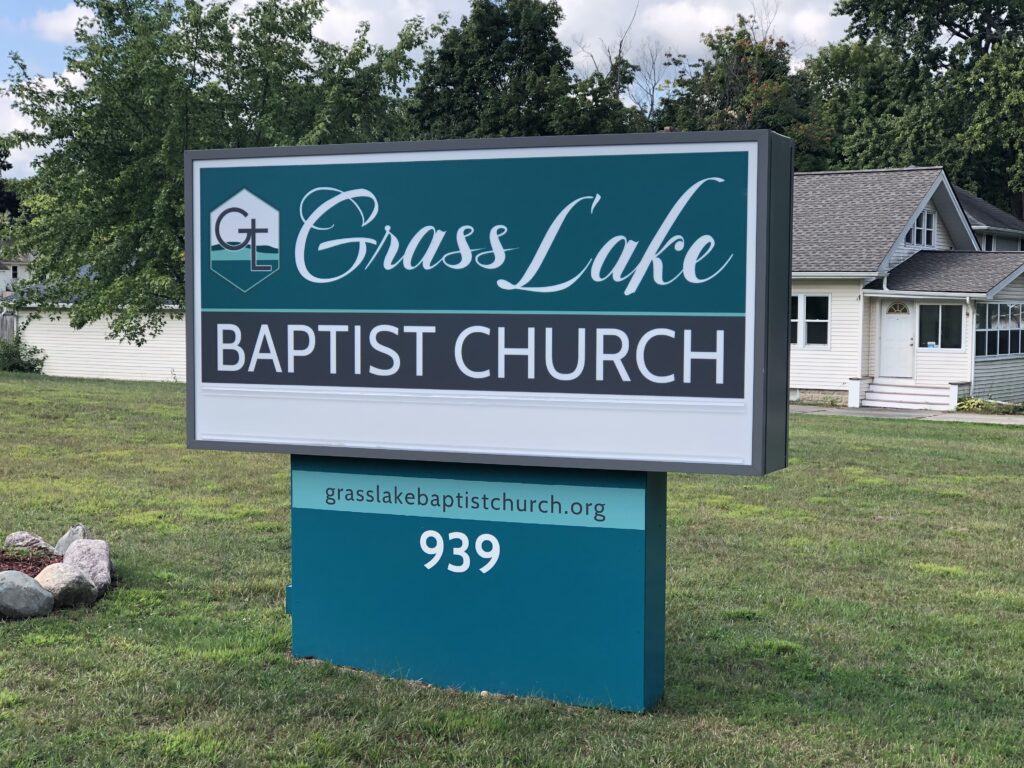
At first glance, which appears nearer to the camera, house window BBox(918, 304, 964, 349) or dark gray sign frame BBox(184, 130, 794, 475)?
dark gray sign frame BBox(184, 130, 794, 475)

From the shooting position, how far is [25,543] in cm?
777

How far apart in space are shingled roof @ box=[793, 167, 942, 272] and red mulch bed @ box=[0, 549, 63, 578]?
69.8ft

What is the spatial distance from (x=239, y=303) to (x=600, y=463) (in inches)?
79.2

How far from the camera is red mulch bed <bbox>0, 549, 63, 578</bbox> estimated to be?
24.0ft

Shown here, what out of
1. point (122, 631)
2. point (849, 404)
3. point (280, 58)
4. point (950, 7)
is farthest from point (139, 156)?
point (950, 7)

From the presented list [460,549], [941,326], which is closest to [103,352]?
[941,326]

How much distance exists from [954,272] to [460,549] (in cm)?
2370

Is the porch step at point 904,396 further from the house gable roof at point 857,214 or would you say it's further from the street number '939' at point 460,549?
the street number '939' at point 460,549

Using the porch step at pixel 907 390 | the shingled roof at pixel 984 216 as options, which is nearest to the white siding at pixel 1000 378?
the porch step at pixel 907 390

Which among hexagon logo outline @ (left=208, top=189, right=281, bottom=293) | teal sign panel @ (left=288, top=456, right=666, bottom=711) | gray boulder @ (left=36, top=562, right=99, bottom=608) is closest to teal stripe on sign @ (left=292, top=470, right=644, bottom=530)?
teal sign panel @ (left=288, top=456, right=666, bottom=711)

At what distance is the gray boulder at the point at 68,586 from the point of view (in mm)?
6621

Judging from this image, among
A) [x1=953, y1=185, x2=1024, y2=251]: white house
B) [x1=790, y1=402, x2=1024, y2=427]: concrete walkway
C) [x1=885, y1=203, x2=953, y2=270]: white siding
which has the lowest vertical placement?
[x1=790, y1=402, x2=1024, y2=427]: concrete walkway

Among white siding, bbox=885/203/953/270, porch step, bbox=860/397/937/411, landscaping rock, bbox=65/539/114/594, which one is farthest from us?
white siding, bbox=885/203/953/270

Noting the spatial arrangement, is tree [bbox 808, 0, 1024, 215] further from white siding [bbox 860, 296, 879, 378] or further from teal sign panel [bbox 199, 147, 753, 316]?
teal sign panel [bbox 199, 147, 753, 316]
